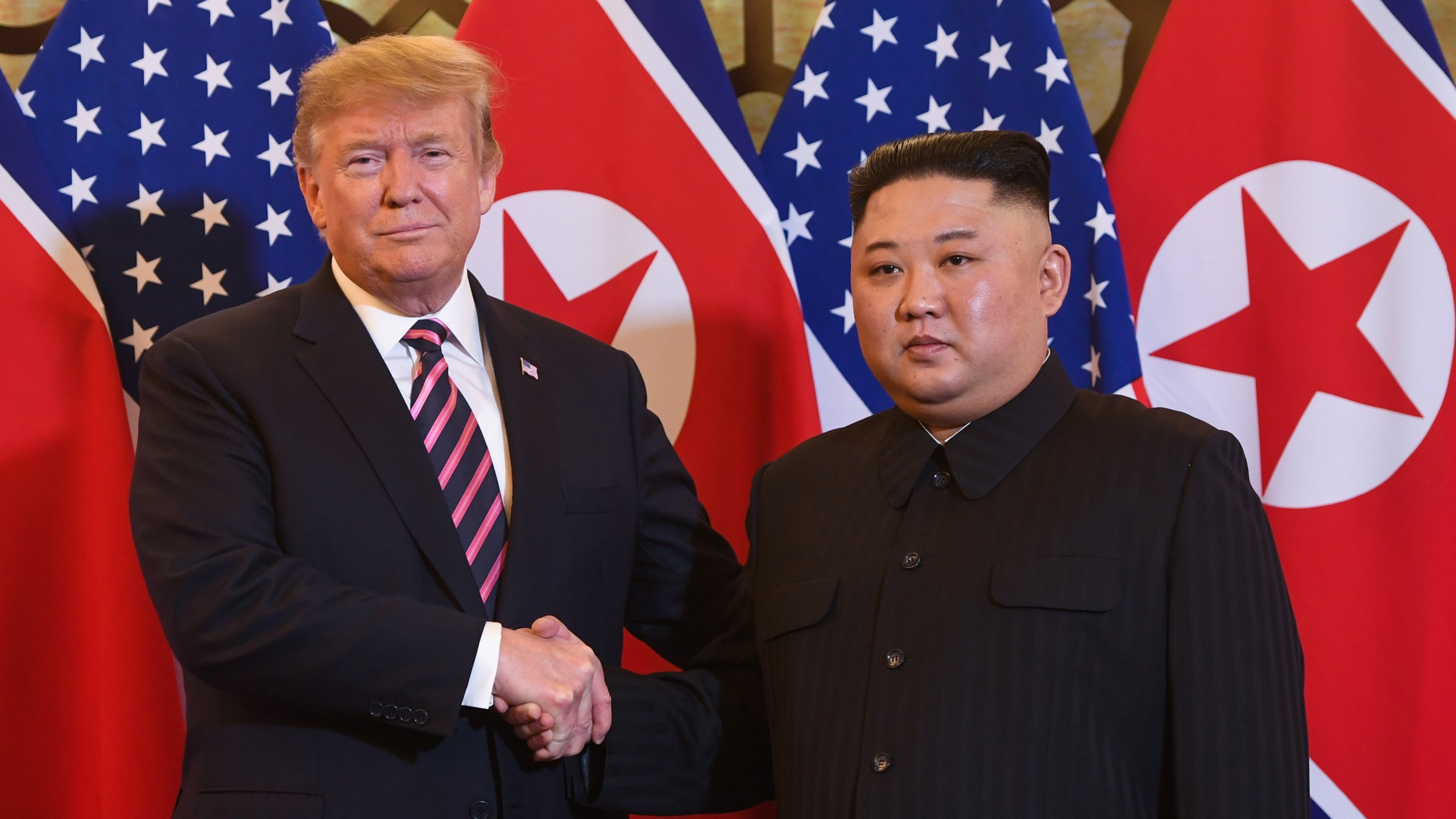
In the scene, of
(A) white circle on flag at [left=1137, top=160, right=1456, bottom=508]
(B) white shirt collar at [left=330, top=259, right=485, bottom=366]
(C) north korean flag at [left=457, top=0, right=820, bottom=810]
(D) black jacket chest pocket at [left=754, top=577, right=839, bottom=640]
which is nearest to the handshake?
(D) black jacket chest pocket at [left=754, top=577, right=839, bottom=640]

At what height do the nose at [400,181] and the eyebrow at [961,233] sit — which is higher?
the nose at [400,181]

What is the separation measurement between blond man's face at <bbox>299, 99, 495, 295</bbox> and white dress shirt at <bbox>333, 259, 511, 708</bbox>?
0.04 meters

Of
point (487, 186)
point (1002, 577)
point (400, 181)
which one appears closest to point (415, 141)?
point (400, 181)

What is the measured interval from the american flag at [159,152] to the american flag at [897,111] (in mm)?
1106

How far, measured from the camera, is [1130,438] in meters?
1.56

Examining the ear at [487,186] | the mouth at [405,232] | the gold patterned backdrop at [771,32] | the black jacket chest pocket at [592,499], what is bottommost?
the black jacket chest pocket at [592,499]

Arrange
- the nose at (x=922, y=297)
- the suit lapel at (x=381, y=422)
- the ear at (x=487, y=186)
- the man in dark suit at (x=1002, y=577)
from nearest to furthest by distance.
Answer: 1. the man in dark suit at (x=1002, y=577)
2. the nose at (x=922, y=297)
3. the suit lapel at (x=381, y=422)
4. the ear at (x=487, y=186)

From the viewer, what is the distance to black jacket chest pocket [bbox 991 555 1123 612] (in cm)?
144

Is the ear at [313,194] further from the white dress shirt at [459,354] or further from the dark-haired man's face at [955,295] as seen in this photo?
the dark-haired man's face at [955,295]

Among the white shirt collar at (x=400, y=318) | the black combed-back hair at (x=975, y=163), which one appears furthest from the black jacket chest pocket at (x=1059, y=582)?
the white shirt collar at (x=400, y=318)

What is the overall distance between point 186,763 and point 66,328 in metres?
1.05

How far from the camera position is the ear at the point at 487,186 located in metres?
2.04

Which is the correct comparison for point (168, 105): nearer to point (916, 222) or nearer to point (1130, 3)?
point (916, 222)

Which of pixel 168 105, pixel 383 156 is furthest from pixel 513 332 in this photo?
pixel 168 105
